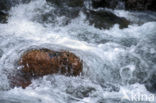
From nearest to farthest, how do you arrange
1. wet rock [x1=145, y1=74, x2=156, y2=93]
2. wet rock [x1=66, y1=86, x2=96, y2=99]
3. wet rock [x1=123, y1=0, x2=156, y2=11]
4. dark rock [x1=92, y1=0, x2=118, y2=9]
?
wet rock [x1=66, y1=86, x2=96, y2=99] < wet rock [x1=145, y1=74, x2=156, y2=93] < wet rock [x1=123, y1=0, x2=156, y2=11] < dark rock [x1=92, y1=0, x2=118, y2=9]

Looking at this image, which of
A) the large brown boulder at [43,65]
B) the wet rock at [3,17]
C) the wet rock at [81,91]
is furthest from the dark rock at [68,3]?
the wet rock at [81,91]

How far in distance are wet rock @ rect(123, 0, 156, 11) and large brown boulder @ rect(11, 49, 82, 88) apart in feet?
13.1

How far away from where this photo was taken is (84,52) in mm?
5422

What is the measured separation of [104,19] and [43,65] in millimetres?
3290

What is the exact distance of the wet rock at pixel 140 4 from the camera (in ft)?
24.8

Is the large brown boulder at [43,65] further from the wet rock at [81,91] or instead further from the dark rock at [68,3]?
the dark rock at [68,3]

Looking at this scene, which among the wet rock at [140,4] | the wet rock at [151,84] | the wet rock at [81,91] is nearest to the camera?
the wet rock at [81,91]

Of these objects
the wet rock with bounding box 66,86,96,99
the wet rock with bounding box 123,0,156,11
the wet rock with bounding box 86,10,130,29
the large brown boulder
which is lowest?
the wet rock with bounding box 66,86,96,99

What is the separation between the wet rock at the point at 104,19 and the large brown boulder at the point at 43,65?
7.94 ft

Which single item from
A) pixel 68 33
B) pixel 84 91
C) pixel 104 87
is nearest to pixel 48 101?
pixel 84 91

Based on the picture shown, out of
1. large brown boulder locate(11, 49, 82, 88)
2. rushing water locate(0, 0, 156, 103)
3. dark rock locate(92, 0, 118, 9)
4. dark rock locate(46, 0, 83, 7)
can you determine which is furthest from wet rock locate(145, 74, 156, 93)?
dark rock locate(46, 0, 83, 7)

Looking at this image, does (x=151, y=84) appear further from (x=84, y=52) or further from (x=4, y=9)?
(x=4, y=9)

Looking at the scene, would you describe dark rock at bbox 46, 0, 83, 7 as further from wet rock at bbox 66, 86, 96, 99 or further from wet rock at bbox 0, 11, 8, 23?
wet rock at bbox 66, 86, 96, 99

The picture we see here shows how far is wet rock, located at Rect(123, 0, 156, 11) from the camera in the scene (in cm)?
755
